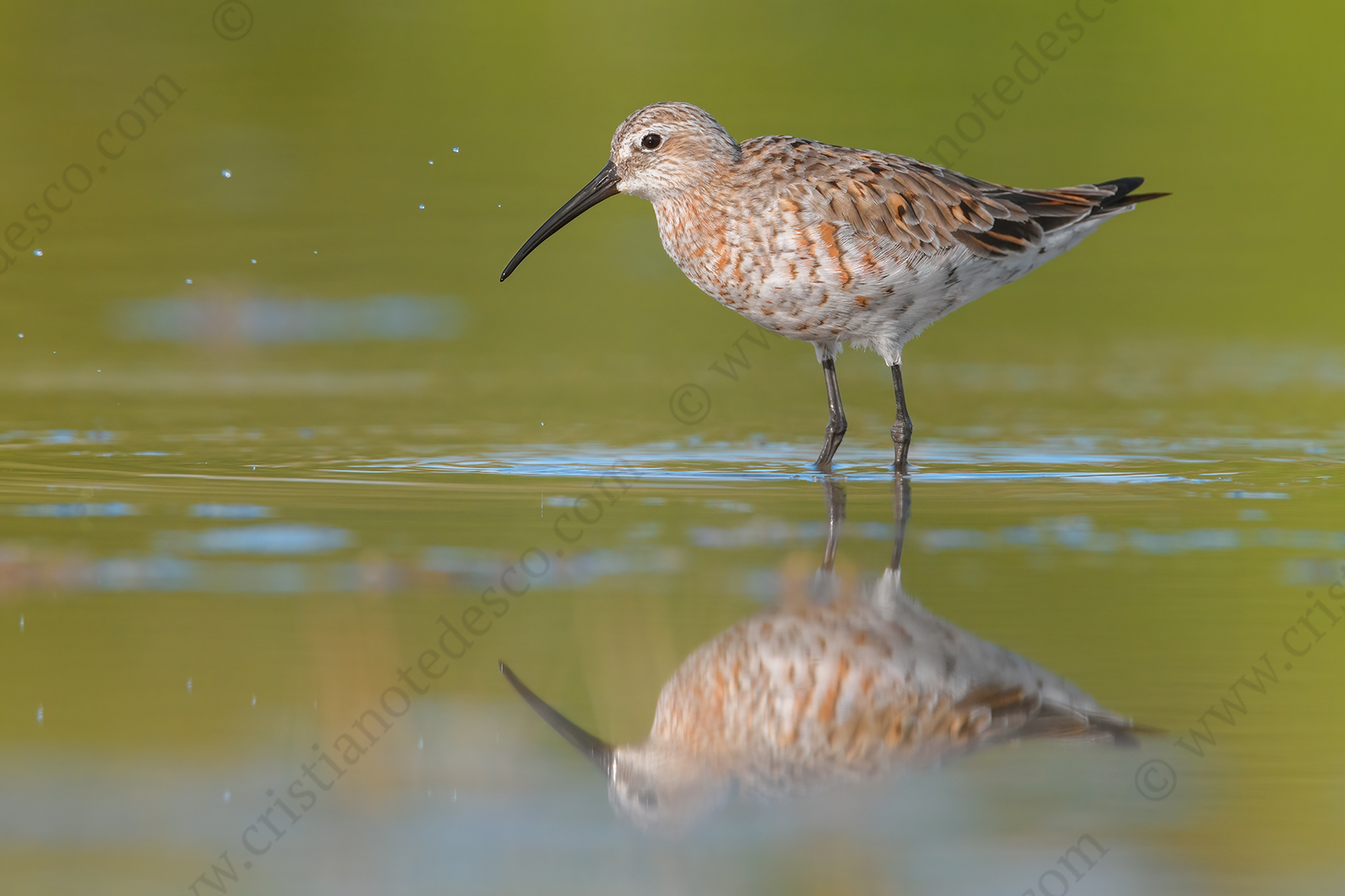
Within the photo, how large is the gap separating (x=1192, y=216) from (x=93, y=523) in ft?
36.6

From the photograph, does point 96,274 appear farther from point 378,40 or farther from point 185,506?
point 378,40

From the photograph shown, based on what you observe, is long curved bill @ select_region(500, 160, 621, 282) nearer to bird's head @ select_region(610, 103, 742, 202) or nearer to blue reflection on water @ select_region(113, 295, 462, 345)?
bird's head @ select_region(610, 103, 742, 202)

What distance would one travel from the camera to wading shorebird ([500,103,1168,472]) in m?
8.66

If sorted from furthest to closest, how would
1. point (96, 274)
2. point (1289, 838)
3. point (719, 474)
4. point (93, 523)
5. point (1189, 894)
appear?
point (96, 274) < point (719, 474) < point (93, 523) < point (1289, 838) < point (1189, 894)

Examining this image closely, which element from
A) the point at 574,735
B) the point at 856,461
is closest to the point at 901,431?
the point at 856,461

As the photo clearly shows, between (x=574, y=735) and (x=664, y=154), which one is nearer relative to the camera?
(x=574, y=735)

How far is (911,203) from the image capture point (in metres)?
8.94

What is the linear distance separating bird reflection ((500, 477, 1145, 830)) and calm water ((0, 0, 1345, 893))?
0.33ft

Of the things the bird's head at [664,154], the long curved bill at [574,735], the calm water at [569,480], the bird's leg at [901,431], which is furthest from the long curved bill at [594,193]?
the long curved bill at [574,735]

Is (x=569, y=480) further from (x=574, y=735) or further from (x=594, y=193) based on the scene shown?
(x=574, y=735)

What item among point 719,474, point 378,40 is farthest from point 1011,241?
point 378,40

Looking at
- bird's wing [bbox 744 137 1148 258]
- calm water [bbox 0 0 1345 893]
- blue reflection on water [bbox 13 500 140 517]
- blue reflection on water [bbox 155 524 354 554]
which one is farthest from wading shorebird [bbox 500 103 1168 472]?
blue reflection on water [bbox 13 500 140 517]

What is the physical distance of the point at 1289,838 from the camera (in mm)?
4184

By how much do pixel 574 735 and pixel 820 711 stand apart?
69cm
